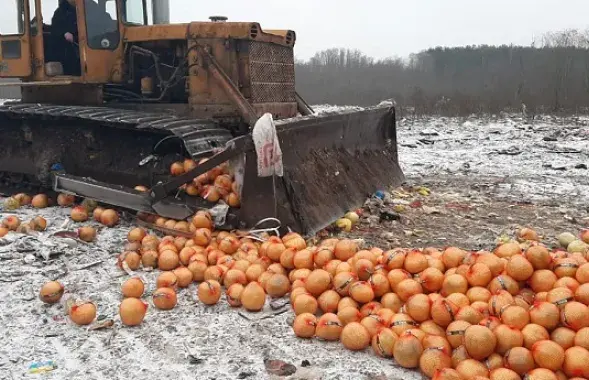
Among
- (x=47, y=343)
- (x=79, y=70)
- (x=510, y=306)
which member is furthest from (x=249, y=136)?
(x=79, y=70)

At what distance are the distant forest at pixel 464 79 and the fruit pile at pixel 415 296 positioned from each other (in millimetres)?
22080

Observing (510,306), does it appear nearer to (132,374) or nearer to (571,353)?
(571,353)

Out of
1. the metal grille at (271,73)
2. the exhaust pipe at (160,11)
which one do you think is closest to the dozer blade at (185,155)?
the metal grille at (271,73)

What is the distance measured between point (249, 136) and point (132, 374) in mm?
2535

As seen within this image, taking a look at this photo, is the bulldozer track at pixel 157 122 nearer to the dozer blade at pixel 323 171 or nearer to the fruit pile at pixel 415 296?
the dozer blade at pixel 323 171

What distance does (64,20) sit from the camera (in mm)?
7496

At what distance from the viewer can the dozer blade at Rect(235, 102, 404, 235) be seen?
16.9ft

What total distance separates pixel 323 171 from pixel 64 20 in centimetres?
423

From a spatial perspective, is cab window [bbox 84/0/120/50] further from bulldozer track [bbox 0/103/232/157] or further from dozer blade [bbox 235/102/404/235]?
dozer blade [bbox 235/102/404/235]

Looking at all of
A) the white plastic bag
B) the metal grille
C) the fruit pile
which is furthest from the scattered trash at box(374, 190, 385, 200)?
the fruit pile

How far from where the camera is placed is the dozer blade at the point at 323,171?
16.9 ft

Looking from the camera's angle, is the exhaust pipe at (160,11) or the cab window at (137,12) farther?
the exhaust pipe at (160,11)

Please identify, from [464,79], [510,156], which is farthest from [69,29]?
[464,79]

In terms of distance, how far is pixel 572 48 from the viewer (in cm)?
3856
